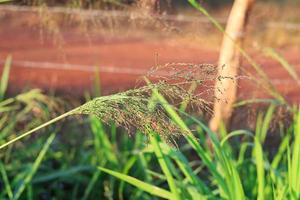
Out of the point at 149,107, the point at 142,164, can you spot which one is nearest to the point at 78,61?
the point at 142,164

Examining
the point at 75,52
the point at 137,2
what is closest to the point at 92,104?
the point at 137,2

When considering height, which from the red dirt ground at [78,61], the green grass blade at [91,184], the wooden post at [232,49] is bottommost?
the red dirt ground at [78,61]

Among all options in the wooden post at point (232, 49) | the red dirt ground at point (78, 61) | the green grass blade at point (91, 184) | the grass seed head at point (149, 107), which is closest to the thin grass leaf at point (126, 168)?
the green grass blade at point (91, 184)

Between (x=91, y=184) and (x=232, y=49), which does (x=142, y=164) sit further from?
(x=232, y=49)

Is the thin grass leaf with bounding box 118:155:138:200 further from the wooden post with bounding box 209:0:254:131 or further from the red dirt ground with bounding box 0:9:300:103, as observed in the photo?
the red dirt ground with bounding box 0:9:300:103

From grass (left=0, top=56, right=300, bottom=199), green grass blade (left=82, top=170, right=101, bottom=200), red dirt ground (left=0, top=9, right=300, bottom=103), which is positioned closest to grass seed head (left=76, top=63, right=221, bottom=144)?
grass (left=0, top=56, right=300, bottom=199)

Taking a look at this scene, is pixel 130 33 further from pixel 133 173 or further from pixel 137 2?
pixel 137 2

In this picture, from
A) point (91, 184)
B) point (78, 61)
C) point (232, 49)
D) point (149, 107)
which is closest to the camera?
point (149, 107)

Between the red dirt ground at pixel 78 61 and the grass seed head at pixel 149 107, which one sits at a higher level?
the grass seed head at pixel 149 107

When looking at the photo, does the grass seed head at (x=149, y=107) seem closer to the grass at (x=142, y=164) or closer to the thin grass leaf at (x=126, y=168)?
the grass at (x=142, y=164)
